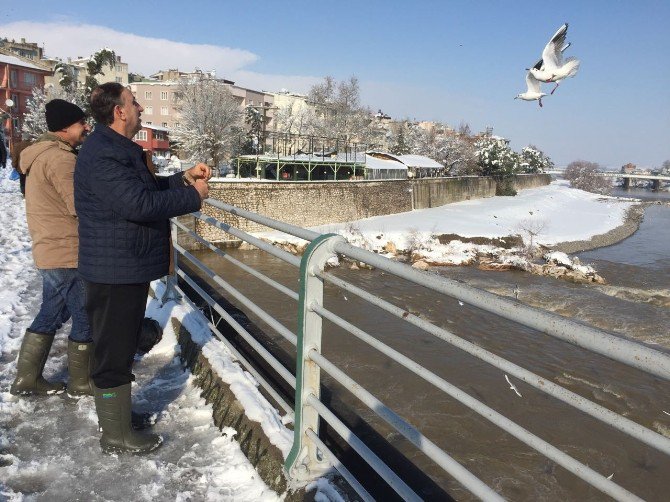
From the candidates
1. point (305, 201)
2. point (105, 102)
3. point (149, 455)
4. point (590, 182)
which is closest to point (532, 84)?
point (105, 102)

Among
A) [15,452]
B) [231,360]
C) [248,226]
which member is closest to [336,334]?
[231,360]

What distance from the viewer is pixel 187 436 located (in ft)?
8.73

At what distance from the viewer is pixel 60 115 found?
2.84m

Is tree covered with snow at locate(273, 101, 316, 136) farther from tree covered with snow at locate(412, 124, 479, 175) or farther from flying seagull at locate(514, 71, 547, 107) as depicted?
flying seagull at locate(514, 71, 547, 107)

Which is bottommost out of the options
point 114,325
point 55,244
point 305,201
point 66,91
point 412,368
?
point 305,201

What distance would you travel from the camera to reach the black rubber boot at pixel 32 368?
115 inches

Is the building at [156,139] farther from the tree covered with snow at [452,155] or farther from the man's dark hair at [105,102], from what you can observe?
the man's dark hair at [105,102]

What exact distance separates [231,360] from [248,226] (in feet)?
80.3

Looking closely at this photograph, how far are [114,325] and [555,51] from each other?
28.6 feet

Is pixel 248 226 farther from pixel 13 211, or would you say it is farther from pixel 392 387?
pixel 392 387

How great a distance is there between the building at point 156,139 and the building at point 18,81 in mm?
10021

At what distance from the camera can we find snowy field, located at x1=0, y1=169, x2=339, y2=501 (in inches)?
85.7

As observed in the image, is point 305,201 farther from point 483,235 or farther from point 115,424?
point 115,424

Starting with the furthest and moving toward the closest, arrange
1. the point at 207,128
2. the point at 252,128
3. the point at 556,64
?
the point at 252,128
the point at 207,128
the point at 556,64
